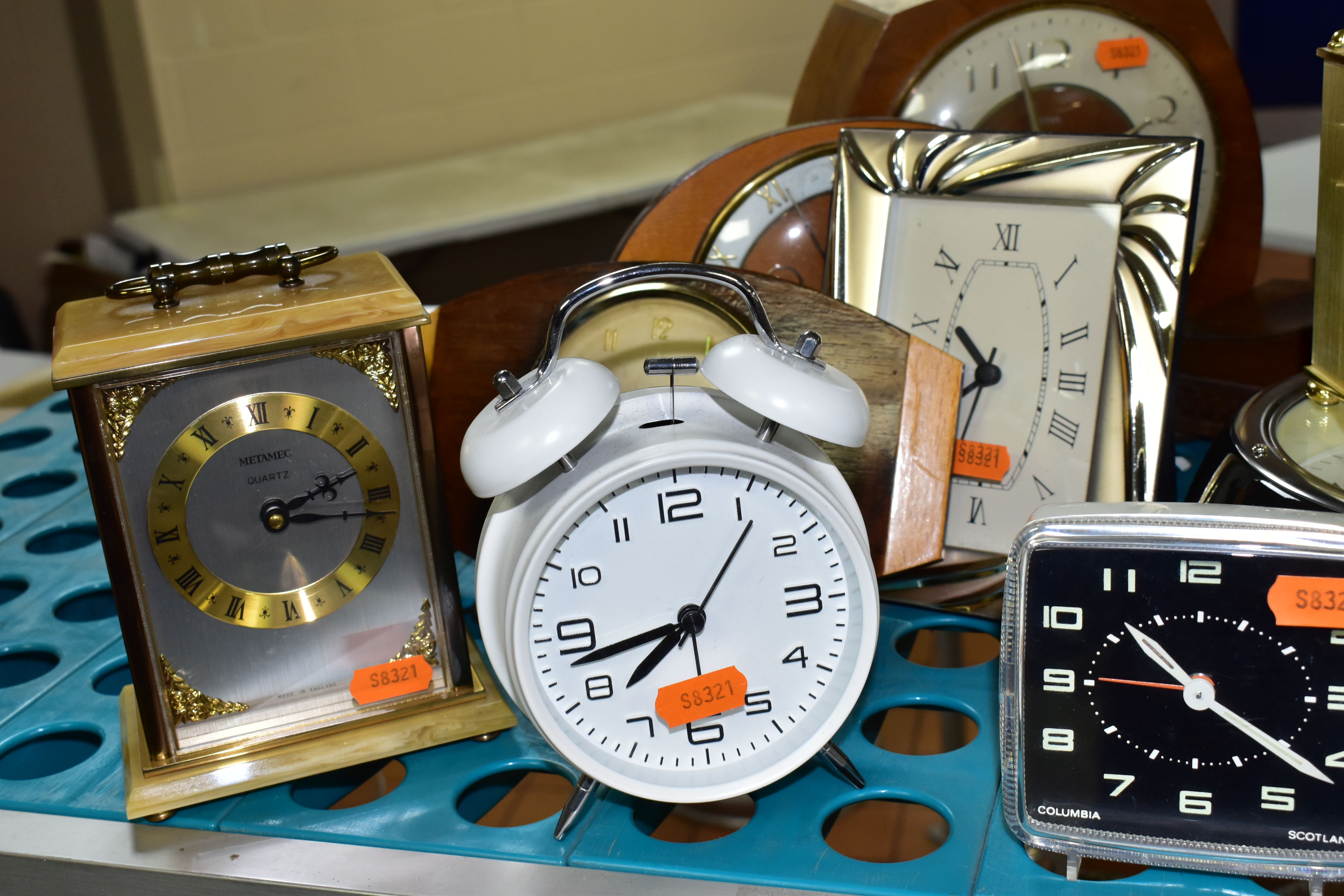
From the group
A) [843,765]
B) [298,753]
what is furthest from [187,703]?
[843,765]

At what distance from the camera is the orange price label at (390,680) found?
94 centimetres

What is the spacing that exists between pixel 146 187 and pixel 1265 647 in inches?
110

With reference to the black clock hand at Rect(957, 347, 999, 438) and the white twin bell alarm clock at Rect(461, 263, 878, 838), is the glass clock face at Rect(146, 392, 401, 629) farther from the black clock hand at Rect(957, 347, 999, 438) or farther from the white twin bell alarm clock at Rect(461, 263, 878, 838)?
the black clock hand at Rect(957, 347, 999, 438)

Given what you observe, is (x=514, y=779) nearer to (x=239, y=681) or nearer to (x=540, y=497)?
(x=239, y=681)

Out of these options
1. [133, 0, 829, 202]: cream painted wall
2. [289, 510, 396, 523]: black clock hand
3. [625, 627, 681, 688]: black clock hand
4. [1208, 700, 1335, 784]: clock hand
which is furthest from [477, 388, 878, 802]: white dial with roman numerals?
[133, 0, 829, 202]: cream painted wall

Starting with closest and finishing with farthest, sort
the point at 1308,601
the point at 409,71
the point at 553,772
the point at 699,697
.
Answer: the point at 1308,601, the point at 699,697, the point at 553,772, the point at 409,71

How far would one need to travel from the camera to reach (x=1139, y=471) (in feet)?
3.30

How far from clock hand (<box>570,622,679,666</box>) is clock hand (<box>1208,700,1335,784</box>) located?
370mm

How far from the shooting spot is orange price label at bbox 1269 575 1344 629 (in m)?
0.71

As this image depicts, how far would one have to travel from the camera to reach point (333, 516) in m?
0.90

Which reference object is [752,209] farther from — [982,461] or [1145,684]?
[1145,684]

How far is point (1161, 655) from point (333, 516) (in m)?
0.62

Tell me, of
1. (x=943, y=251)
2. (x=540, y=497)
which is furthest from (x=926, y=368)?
(x=540, y=497)

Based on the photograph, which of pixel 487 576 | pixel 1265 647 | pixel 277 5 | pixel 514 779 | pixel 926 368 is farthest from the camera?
pixel 277 5
